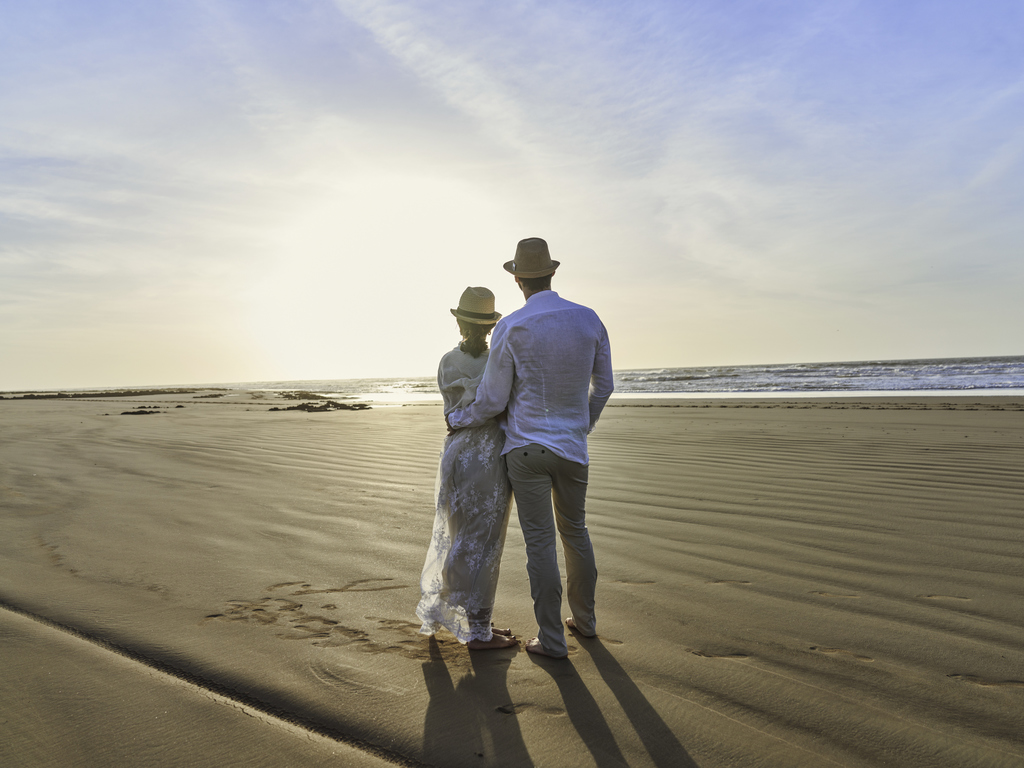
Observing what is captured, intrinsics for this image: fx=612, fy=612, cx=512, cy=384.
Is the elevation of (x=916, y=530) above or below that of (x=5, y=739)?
above

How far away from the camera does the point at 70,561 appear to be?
382cm

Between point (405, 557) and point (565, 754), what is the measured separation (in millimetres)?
2191

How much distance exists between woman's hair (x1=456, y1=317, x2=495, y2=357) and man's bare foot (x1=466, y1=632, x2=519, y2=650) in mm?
1277

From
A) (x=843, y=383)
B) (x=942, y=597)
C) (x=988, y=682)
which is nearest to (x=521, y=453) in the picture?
(x=988, y=682)

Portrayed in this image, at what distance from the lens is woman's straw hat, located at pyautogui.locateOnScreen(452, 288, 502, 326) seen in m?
2.81

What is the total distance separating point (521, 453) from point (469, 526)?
44cm

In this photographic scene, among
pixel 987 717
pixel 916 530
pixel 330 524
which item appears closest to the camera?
pixel 987 717

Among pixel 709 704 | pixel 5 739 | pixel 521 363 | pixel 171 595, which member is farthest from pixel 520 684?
pixel 171 595

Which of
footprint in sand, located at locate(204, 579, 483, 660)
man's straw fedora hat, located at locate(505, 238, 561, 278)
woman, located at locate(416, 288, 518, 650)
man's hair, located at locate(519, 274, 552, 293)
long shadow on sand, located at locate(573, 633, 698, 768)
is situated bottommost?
footprint in sand, located at locate(204, 579, 483, 660)

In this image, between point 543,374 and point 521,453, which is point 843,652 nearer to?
point 521,453

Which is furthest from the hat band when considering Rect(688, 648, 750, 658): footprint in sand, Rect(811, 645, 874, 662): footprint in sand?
Rect(811, 645, 874, 662): footprint in sand

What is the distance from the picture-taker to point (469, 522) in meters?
2.73

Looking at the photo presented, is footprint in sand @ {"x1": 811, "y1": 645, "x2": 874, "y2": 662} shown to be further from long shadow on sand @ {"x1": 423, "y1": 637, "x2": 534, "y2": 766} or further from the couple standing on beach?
long shadow on sand @ {"x1": 423, "y1": 637, "x2": 534, "y2": 766}

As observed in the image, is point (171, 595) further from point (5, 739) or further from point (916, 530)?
point (916, 530)
